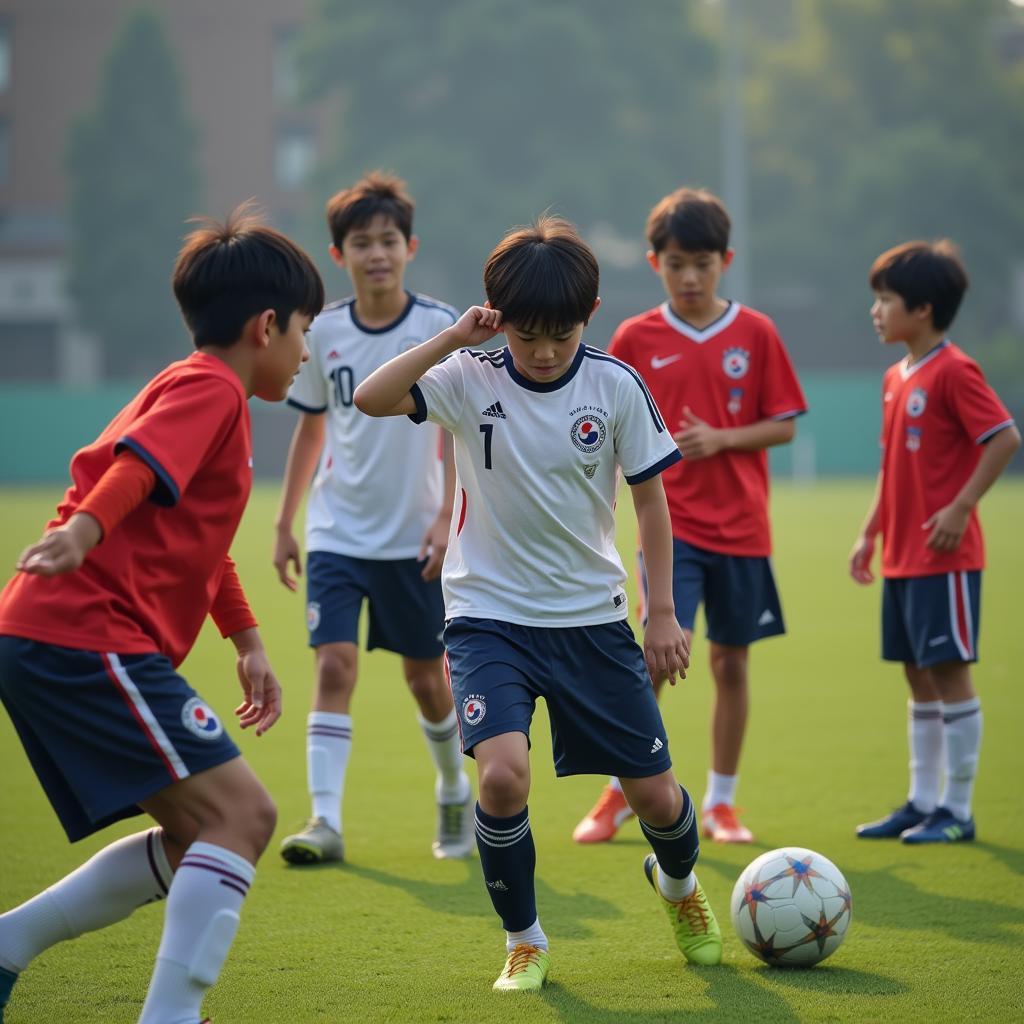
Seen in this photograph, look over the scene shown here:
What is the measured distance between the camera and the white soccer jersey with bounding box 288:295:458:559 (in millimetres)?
6020

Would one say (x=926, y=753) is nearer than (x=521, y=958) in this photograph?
No

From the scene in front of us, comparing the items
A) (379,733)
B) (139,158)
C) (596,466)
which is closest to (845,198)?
(139,158)

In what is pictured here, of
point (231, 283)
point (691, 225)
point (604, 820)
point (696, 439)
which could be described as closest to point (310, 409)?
point (696, 439)

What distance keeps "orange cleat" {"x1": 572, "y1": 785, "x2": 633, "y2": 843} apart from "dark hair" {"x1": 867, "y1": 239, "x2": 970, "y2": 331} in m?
2.23

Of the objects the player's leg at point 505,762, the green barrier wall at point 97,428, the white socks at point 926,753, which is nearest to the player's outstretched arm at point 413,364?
the player's leg at point 505,762

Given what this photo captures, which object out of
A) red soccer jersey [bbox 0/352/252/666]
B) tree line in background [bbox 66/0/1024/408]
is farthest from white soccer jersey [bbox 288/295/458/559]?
tree line in background [bbox 66/0/1024/408]

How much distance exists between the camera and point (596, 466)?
4254 millimetres

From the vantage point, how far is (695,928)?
438 centimetres

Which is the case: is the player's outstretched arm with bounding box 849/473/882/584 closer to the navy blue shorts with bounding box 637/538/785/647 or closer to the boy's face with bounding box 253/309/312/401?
the navy blue shorts with bounding box 637/538/785/647

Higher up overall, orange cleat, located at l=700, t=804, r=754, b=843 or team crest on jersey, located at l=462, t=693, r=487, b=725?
team crest on jersey, located at l=462, t=693, r=487, b=725

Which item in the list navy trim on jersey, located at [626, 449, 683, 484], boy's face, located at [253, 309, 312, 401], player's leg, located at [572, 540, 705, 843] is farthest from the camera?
player's leg, located at [572, 540, 705, 843]

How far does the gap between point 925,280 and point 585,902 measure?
2.77m

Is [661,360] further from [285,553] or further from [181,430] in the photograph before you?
[181,430]

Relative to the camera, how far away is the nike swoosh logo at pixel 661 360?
6188 millimetres
